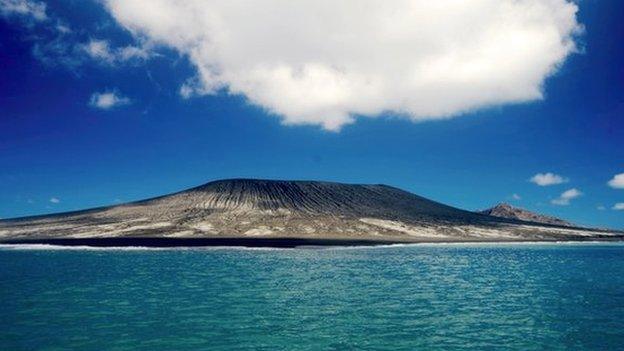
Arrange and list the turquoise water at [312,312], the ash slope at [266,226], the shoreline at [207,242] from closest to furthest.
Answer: the turquoise water at [312,312]
the shoreline at [207,242]
the ash slope at [266,226]

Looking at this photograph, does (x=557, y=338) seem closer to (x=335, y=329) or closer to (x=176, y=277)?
(x=335, y=329)

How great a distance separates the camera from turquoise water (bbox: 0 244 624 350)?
23.0m

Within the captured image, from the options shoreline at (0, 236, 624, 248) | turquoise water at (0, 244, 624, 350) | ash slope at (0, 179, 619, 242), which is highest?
ash slope at (0, 179, 619, 242)

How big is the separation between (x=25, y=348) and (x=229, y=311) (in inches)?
466

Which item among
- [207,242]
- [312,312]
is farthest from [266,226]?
[312,312]

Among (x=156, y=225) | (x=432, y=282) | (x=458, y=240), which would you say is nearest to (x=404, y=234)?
(x=458, y=240)

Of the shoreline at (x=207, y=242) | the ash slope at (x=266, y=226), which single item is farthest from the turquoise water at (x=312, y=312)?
the ash slope at (x=266, y=226)

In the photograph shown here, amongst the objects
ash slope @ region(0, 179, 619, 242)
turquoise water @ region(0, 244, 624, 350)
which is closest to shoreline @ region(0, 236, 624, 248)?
ash slope @ region(0, 179, 619, 242)

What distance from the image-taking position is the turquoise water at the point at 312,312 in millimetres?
23031

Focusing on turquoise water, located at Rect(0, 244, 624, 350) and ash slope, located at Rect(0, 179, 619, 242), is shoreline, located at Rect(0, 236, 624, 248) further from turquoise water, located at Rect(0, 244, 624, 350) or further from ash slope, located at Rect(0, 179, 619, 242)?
turquoise water, located at Rect(0, 244, 624, 350)

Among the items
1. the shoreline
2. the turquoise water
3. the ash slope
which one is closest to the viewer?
the turquoise water

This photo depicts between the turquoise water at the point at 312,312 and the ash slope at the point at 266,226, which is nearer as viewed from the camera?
the turquoise water at the point at 312,312

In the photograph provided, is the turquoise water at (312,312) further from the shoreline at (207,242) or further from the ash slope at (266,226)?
the ash slope at (266,226)

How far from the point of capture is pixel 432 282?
4597cm
